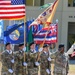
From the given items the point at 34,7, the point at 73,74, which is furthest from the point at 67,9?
the point at 73,74

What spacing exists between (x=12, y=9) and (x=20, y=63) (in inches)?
77.1

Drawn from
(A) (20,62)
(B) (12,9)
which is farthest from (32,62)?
(B) (12,9)

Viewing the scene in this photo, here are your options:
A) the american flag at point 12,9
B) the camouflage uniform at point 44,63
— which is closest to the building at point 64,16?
the camouflage uniform at point 44,63

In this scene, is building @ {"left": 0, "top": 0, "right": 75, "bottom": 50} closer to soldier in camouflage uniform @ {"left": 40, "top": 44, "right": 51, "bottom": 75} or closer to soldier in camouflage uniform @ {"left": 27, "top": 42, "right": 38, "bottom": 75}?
soldier in camouflage uniform @ {"left": 40, "top": 44, "right": 51, "bottom": 75}

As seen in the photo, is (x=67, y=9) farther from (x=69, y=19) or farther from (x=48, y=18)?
(x=48, y=18)

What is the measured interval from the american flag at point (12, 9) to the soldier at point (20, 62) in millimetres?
1192

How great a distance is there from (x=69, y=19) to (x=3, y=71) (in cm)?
2471

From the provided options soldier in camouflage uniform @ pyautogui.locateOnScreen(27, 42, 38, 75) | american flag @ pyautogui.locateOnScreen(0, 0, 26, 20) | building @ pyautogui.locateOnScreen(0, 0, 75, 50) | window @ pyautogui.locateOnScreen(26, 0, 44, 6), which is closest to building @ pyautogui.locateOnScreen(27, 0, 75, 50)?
building @ pyautogui.locateOnScreen(0, 0, 75, 50)

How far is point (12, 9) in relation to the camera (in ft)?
41.1

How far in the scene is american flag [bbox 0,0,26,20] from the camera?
40.7ft

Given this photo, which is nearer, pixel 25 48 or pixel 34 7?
pixel 25 48

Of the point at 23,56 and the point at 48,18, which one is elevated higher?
the point at 48,18

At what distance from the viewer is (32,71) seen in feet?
42.8

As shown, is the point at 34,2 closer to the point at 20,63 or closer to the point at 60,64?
the point at 60,64
